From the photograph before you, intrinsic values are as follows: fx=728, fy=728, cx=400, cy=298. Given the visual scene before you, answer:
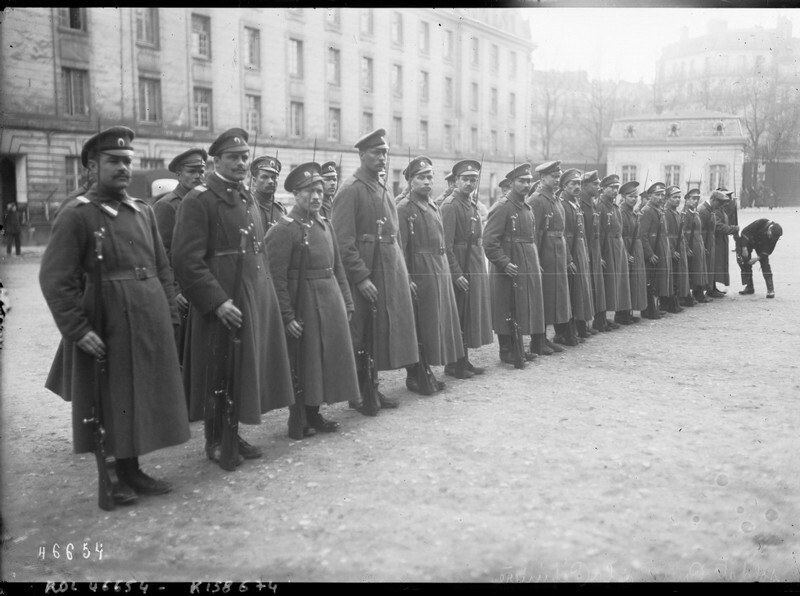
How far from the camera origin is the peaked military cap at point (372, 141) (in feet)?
21.8

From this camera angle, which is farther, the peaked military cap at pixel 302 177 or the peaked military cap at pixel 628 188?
the peaked military cap at pixel 628 188

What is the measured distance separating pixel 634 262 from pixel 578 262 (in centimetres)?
213

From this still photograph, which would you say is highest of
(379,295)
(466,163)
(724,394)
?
(466,163)

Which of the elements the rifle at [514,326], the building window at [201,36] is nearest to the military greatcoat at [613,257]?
the rifle at [514,326]

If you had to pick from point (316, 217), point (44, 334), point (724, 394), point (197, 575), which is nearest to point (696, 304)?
point (724, 394)

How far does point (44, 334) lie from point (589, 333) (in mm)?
7895

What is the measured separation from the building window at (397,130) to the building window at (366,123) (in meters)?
0.52

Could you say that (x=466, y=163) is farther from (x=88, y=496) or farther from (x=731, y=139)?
(x=88, y=496)

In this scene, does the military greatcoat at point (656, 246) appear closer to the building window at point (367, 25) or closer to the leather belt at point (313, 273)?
the building window at point (367, 25)

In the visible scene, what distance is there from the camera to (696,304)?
13.9 meters

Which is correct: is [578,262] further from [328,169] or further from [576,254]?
[328,169]

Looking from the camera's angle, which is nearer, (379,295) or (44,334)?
(379,295)

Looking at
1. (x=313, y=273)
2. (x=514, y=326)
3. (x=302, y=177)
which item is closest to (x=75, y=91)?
(x=302, y=177)

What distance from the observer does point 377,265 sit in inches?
266
